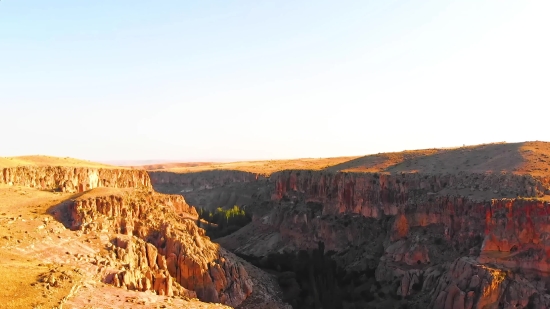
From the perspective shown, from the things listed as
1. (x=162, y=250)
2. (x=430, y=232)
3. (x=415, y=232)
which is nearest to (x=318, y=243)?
(x=415, y=232)

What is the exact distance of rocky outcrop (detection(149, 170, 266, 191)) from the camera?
427 feet

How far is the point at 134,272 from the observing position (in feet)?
133

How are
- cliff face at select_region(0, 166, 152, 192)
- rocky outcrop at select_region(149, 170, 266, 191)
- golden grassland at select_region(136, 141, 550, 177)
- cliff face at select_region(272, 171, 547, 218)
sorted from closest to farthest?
cliff face at select_region(272, 171, 547, 218), cliff face at select_region(0, 166, 152, 192), golden grassland at select_region(136, 141, 550, 177), rocky outcrop at select_region(149, 170, 266, 191)

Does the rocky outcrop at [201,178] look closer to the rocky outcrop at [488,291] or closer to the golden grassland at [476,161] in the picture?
the golden grassland at [476,161]

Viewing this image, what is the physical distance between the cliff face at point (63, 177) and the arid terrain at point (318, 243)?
209 millimetres

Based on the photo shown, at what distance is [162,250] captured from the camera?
48.2 m

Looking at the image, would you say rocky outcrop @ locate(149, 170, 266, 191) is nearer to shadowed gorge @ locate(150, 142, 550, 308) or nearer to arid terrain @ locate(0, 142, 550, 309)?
shadowed gorge @ locate(150, 142, 550, 308)

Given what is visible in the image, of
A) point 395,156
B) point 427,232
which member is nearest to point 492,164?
point 427,232

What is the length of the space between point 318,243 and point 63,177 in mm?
34670

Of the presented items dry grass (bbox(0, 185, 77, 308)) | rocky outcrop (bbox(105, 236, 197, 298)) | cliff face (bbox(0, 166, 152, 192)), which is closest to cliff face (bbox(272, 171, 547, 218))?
cliff face (bbox(0, 166, 152, 192))

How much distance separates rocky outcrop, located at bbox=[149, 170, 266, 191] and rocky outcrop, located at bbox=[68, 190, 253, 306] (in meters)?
72.3

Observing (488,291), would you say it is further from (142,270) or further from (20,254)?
(20,254)

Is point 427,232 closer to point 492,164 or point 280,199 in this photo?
point 492,164

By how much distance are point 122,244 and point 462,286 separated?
30.4 metres
